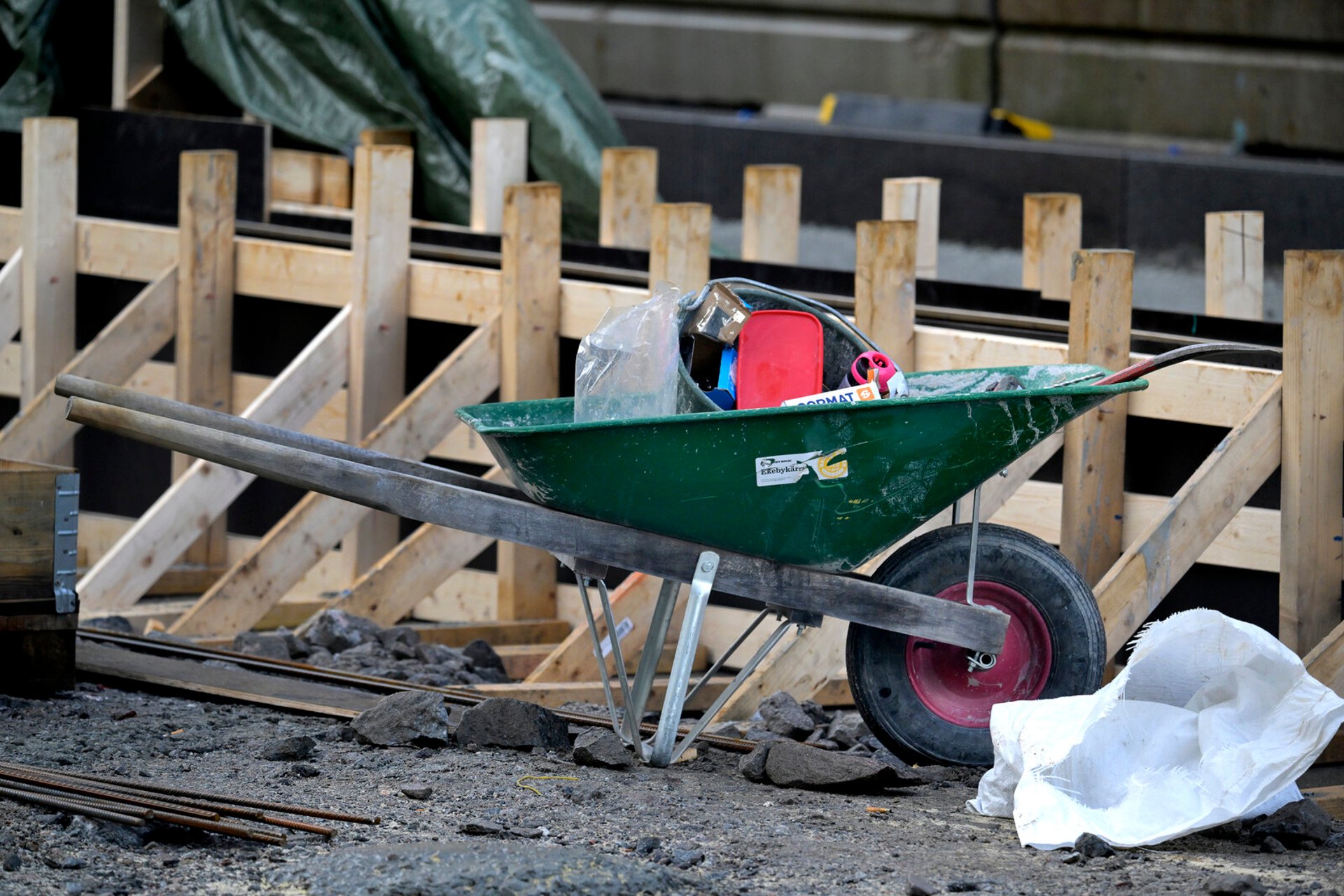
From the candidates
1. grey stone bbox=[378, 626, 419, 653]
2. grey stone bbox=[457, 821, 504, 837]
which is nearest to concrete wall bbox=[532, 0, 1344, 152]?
grey stone bbox=[378, 626, 419, 653]

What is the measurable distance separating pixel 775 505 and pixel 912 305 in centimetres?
147

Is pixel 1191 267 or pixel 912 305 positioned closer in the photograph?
pixel 912 305

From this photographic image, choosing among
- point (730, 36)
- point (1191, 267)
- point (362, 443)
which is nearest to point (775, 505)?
point (362, 443)

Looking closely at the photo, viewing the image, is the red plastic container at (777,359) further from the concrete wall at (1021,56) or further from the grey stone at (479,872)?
the concrete wall at (1021,56)

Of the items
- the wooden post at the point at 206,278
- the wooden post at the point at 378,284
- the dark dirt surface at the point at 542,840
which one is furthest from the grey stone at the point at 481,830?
the wooden post at the point at 206,278

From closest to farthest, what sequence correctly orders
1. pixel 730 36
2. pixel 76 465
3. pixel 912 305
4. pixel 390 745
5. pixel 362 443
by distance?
pixel 390 745, pixel 912 305, pixel 362 443, pixel 76 465, pixel 730 36

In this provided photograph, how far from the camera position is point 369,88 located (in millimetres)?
7477

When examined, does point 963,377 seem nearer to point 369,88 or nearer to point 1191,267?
point 369,88

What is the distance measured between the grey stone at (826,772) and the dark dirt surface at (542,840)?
0.03 meters

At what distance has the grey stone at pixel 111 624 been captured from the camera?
18.6 ft

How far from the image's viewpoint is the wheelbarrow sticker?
3883 mm

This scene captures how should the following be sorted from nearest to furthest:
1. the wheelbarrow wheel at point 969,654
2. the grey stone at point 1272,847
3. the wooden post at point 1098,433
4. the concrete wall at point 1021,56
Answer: the grey stone at point 1272,847, the wheelbarrow wheel at point 969,654, the wooden post at point 1098,433, the concrete wall at point 1021,56

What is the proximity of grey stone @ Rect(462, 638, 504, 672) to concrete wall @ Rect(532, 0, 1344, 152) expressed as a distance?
21.9 feet

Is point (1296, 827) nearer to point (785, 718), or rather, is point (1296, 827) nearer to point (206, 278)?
point (785, 718)
